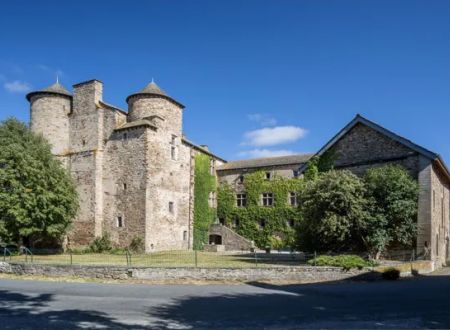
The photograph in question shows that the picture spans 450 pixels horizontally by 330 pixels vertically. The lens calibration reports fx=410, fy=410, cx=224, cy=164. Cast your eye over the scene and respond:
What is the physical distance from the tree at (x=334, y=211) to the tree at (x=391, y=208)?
703 mm

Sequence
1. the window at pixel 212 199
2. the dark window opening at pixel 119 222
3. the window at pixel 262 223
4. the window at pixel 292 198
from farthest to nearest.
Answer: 1. the window at pixel 212 199
2. the window at pixel 262 223
3. the window at pixel 292 198
4. the dark window opening at pixel 119 222

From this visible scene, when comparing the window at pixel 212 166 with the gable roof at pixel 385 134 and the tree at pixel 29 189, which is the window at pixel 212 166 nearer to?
the tree at pixel 29 189

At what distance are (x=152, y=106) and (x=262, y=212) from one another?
16.0 metres

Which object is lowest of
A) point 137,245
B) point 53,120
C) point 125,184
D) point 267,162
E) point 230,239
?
point 230,239

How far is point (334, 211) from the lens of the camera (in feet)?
75.0

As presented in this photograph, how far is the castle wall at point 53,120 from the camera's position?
126ft

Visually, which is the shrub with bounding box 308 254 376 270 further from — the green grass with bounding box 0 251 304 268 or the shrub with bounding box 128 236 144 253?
the shrub with bounding box 128 236 144 253

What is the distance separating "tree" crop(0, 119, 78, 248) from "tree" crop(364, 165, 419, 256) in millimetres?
23415


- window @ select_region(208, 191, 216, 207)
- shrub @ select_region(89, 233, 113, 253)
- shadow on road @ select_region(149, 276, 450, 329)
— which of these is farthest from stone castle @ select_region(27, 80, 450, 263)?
shadow on road @ select_region(149, 276, 450, 329)

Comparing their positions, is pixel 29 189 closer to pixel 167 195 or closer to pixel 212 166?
pixel 167 195

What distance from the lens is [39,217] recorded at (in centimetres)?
3150

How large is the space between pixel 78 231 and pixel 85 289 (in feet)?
75.7

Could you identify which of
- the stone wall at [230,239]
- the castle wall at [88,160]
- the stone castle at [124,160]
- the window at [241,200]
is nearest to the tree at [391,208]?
the stone castle at [124,160]

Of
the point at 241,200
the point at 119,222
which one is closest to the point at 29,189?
the point at 119,222
